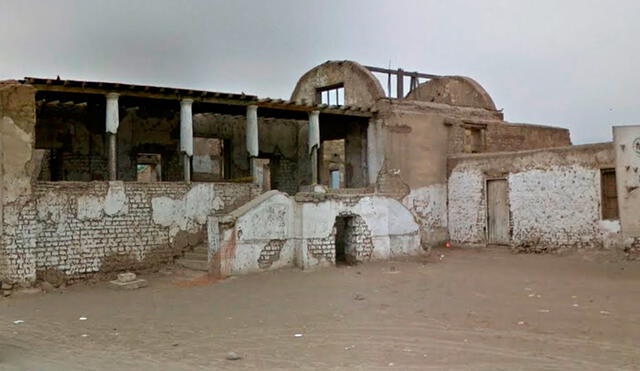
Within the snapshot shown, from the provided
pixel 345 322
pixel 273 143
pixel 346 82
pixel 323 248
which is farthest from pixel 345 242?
pixel 346 82

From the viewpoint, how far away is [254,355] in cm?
705

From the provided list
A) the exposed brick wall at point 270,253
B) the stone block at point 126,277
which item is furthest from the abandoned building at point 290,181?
the stone block at point 126,277

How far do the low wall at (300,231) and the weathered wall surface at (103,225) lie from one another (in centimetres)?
179

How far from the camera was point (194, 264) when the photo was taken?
1415cm

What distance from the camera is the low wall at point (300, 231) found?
13266 millimetres

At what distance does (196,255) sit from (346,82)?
9.29 m

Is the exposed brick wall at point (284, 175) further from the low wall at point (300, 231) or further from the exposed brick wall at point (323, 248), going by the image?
the exposed brick wall at point (323, 248)

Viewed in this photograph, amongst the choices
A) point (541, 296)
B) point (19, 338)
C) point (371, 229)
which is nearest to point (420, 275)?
point (371, 229)

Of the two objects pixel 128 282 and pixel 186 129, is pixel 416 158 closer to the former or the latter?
pixel 186 129

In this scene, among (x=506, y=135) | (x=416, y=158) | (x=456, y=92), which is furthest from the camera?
(x=456, y=92)

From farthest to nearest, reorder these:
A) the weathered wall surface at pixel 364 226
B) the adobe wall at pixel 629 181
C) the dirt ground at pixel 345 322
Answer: the adobe wall at pixel 629 181, the weathered wall surface at pixel 364 226, the dirt ground at pixel 345 322

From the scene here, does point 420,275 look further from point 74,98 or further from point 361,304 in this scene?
point 74,98

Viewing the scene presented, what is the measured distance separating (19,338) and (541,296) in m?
8.68

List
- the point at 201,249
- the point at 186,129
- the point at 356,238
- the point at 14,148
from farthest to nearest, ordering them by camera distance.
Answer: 1. the point at 186,129
2. the point at 356,238
3. the point at 201,249
4. the point at 14,148
